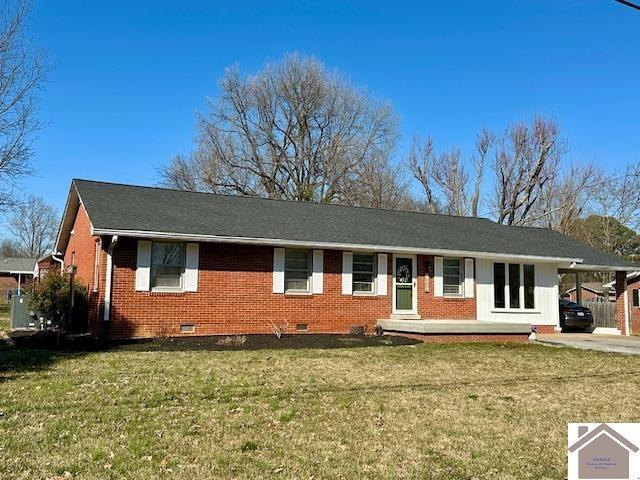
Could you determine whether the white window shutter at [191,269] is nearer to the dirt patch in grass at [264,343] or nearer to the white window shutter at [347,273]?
the dirt patch in grass at [264,343]

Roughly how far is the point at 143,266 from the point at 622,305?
17.0 m

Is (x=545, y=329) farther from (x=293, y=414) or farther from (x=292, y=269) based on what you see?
(x=293, y=414)

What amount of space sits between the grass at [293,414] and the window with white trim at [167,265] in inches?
132

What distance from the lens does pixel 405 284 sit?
17.4m

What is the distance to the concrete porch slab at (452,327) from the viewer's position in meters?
15.0

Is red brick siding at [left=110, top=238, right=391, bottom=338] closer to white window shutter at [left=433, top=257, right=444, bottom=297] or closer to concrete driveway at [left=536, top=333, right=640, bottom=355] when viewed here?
white window shutter at [left=433, top=257, right=444, bottom=297]

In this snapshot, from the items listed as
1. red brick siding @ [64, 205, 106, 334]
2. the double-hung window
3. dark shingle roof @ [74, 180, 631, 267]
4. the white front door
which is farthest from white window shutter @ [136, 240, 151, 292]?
the double-hung window

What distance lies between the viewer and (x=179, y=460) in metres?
4.98

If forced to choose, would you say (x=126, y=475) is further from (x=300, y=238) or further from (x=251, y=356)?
(x=300, y=238)

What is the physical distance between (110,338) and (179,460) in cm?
965

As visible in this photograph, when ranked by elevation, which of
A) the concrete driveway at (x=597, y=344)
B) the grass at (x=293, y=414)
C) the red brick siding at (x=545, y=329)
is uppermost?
the red brick siding at (x=545, y=329)

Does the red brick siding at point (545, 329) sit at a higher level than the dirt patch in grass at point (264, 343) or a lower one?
higher

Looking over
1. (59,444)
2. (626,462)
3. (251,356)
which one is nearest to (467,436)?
(626,462)

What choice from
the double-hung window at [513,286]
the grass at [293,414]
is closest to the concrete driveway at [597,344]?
the double-hung window at [513,286]
